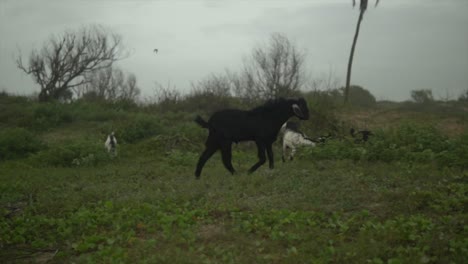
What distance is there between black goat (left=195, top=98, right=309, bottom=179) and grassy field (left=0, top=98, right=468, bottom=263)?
0.63 metres

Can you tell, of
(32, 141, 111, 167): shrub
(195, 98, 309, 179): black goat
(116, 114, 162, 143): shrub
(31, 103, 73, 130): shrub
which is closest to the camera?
(195, 98, 309, 179): black goat

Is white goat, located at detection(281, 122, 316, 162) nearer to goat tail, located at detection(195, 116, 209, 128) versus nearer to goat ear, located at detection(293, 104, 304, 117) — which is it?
goat ear, located at detection(293, 104, 304, 117)

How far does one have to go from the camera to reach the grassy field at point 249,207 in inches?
215

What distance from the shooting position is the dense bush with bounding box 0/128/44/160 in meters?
Result: 17.0

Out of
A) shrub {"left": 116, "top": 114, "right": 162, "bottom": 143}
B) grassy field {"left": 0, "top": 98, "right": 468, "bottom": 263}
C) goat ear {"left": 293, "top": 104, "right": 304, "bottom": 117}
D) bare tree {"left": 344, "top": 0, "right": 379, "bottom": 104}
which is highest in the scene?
bare tree {"left": 344, "top": 0, "right": 379, "bottom": 104}

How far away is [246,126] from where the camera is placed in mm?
10180

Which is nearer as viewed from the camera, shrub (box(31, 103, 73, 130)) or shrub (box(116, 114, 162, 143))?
shrub (box(116, 114, 162, 143))

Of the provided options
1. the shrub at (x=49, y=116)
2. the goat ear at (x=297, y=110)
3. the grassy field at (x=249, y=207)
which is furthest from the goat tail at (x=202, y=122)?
the shrub at (x=49, y=116)

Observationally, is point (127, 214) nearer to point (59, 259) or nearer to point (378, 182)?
point (59, 259)

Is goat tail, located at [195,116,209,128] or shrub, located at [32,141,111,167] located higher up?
goat tail, located at [195,116,209,128]

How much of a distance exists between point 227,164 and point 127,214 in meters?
3.51

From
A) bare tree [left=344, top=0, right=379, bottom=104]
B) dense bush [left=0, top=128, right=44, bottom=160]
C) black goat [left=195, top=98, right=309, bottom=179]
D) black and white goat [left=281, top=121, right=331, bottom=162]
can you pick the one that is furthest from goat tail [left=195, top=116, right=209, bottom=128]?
bare tree [left=344, top=0, right=379, bottom=104]

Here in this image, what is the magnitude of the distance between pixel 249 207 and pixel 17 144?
502 inches

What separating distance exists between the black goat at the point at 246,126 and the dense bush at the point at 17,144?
948 centimetres
